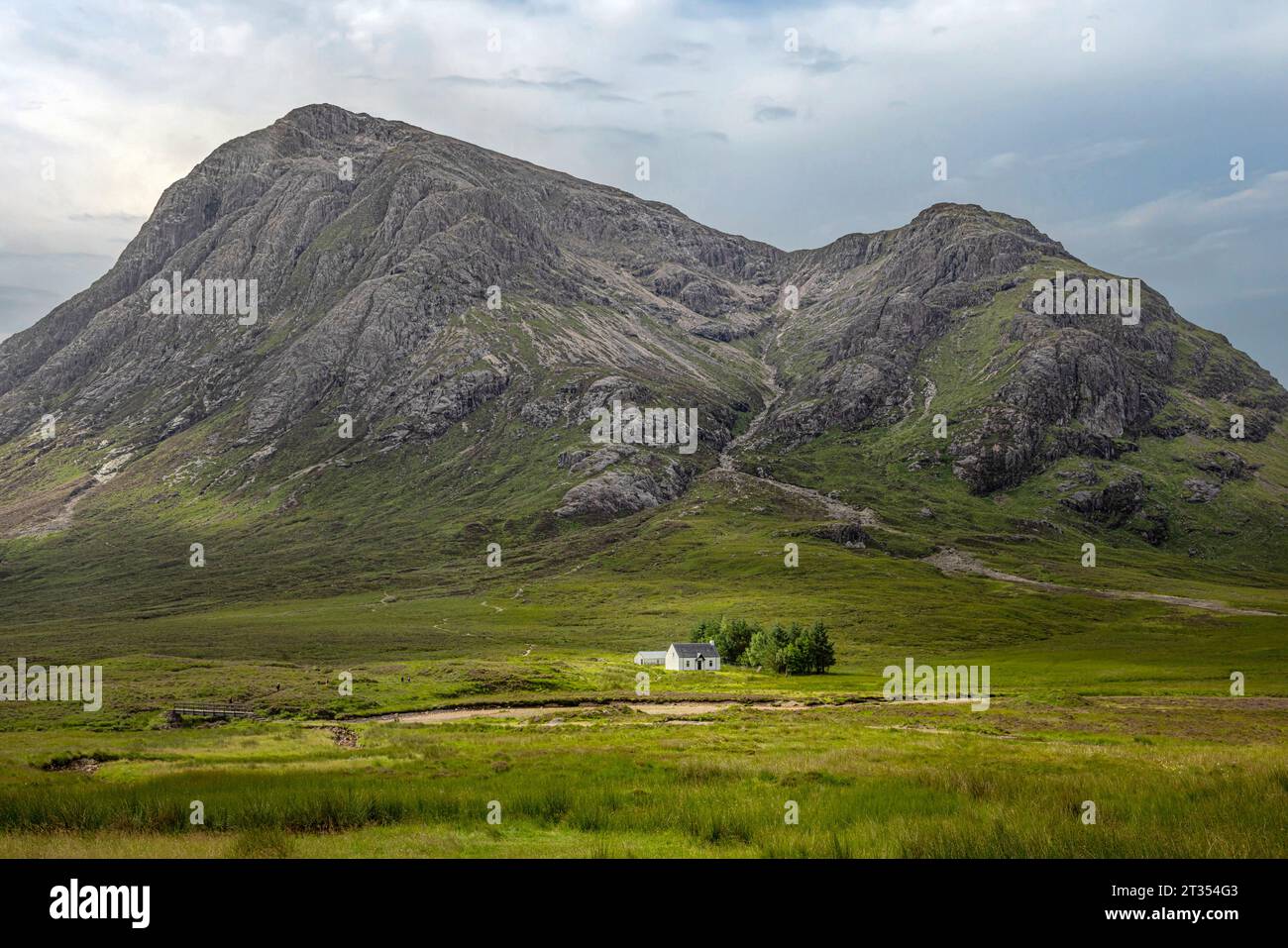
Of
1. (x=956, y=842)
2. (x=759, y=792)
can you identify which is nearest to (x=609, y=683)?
(x=759, y=792)

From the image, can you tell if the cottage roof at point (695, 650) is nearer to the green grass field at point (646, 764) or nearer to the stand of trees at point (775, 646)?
the green grass field at point (646, 764)

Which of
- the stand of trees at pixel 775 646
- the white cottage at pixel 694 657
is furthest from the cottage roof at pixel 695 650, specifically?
the stand of trees at pixel 775 646

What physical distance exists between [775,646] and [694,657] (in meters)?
13.0

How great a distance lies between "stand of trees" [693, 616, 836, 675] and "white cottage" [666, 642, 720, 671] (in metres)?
7.97

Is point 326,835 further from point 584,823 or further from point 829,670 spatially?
point 829,670

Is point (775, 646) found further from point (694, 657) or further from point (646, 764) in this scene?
point (646, 764)

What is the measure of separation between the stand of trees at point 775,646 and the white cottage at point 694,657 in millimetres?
7972

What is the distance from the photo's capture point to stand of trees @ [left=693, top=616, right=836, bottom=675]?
115 m

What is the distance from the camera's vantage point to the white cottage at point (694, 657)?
119 metres

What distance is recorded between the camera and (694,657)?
119m

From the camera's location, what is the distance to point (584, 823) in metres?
20.0

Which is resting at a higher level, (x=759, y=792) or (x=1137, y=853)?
(x=1137, y=853)
